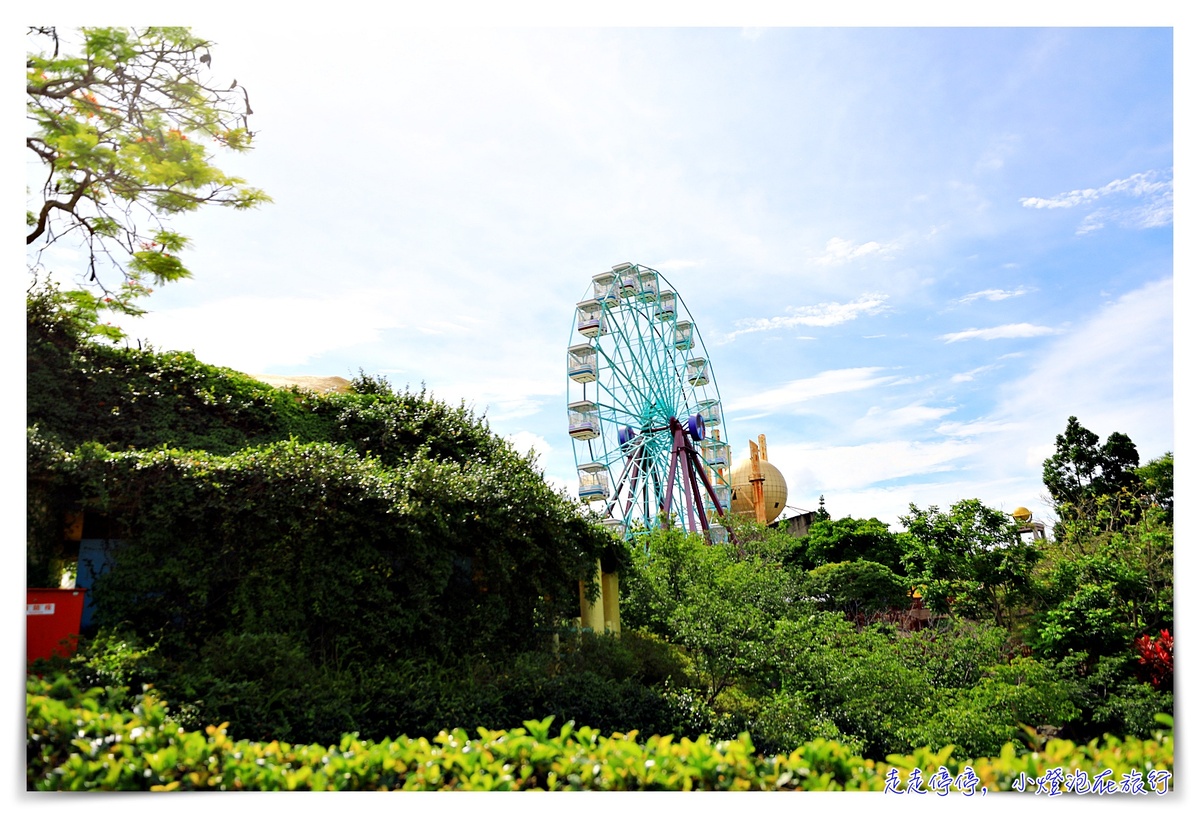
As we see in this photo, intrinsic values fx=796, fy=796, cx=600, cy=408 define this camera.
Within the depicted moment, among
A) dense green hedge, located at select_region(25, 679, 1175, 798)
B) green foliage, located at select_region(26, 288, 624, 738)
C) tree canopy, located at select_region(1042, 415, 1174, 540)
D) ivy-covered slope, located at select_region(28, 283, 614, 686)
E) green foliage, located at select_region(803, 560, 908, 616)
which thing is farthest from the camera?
green foliage, located at select_region(803, 560, 908, 616)

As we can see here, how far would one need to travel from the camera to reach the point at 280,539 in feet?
20.9

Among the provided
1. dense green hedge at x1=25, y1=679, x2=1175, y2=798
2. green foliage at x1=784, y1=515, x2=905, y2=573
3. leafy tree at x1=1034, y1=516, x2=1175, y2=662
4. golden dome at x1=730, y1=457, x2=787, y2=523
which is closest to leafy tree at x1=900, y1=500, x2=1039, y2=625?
leafy tree at x1=1034, y1=516, x2=1175, y2=662

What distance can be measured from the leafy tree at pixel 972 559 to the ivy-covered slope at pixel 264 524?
17.8ft

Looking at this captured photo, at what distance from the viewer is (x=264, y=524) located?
6.34 metres

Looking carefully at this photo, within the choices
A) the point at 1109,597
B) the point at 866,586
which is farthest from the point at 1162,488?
the point at 866,586

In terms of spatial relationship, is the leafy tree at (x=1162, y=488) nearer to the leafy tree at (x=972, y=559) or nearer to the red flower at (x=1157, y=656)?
the leafy tree at (x=972, y=559)

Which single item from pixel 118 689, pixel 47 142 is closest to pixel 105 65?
pixel 47 142

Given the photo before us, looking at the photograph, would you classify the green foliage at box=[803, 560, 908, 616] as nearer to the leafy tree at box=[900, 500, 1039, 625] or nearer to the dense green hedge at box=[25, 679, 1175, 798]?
the leafy tree at box=[900, 500, 1039, 625]

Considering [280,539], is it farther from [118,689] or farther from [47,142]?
[47,142]

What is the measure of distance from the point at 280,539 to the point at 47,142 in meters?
3.93

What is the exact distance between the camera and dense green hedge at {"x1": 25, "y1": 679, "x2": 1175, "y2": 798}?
3.65 metres

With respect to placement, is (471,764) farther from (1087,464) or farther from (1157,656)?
(1087,464)

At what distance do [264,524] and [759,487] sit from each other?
27.4m

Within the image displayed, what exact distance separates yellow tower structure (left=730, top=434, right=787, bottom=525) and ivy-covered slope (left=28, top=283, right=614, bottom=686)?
77.7ft
